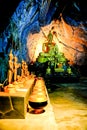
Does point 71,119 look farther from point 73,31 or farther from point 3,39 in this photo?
point 73,31

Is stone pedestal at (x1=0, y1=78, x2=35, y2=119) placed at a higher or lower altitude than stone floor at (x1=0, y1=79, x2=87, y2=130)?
higher

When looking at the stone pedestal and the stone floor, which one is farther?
the stone pedestal

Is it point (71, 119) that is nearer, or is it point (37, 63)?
point (71, 119)

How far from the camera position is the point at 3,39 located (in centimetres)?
1093

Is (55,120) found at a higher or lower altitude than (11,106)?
lower

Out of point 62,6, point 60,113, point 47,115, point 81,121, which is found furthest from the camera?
point 62,6

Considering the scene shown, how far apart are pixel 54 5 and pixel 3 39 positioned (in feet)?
35.4

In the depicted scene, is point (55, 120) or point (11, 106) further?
point (55, 120)

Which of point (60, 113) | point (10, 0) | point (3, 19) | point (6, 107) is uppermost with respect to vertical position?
point (10, 0)

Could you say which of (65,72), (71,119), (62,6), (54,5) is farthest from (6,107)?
(62,6)

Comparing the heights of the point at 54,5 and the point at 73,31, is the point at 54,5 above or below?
above

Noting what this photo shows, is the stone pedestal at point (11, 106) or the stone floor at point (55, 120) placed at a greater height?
the stone pedestal at point (11, 106)

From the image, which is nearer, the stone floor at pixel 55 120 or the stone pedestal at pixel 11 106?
the stone floor at pixel 55 120

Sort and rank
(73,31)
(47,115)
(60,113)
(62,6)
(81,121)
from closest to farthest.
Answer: (47,115)
(81,121)
(60,113)
(62,6)
(73,31)
